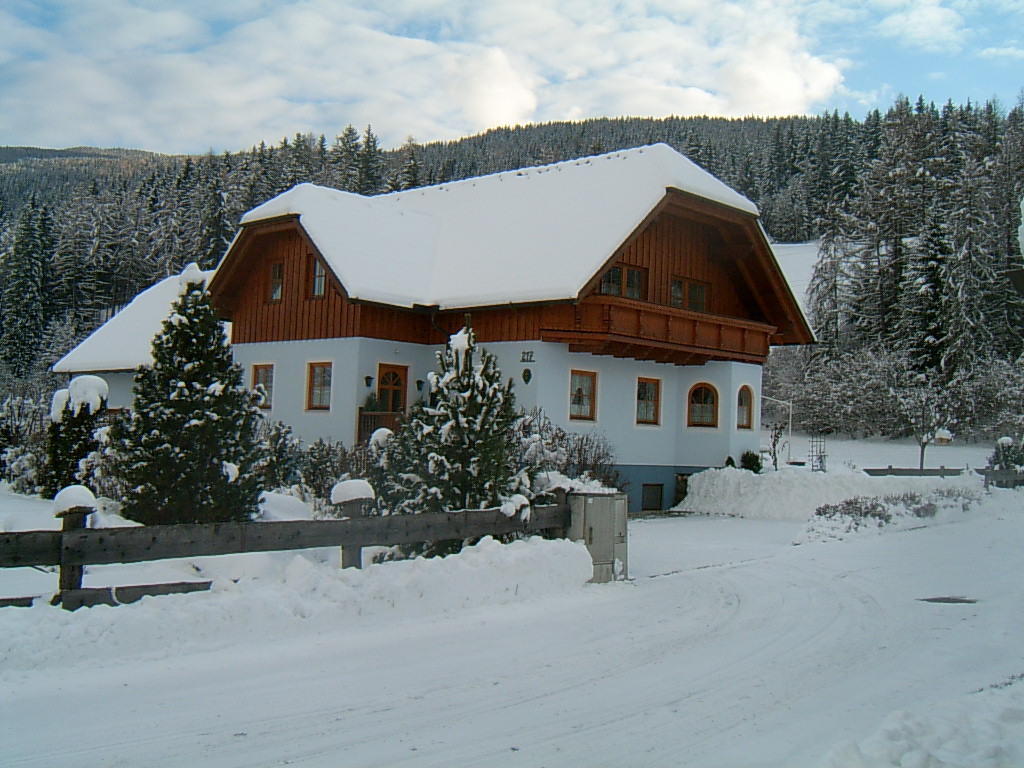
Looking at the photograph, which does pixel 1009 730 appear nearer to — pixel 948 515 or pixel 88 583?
pixel 88 583

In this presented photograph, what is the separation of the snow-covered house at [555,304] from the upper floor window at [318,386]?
0.14 ft

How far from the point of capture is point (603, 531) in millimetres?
12039

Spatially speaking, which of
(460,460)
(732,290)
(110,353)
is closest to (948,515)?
(732,290)

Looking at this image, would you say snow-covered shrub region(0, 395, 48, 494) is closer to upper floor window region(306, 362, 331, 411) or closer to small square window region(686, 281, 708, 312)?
upper floor window region(306, 362, 331, 411)

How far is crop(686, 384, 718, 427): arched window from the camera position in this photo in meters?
26.5

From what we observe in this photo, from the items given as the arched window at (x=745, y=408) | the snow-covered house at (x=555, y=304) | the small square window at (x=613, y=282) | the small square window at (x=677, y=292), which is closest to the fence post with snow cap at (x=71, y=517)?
the snow-covered house at (x=555, y=304)

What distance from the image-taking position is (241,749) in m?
5.57

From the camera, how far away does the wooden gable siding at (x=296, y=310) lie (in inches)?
942

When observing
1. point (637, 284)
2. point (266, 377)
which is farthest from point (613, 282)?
point (266, 377)

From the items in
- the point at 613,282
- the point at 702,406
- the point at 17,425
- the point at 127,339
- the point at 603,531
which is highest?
the point at 613,282

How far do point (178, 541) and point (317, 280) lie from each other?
1734 centimetres

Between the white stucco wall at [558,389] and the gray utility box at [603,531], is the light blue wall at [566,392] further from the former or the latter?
the gray utility box at [603,531]

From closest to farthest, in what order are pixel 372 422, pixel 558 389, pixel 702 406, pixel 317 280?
pixel 558 389 < pixel 372 422 < pixel 317 280 < pixel 702 406

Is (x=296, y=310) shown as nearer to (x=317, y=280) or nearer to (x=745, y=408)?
(x=317, y=280)
